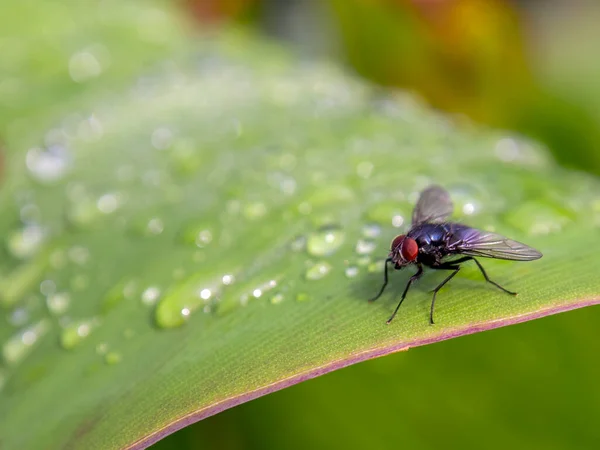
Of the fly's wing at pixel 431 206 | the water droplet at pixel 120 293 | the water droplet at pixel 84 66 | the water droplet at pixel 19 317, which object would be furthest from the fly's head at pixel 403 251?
the water droplet at pixel 84 66

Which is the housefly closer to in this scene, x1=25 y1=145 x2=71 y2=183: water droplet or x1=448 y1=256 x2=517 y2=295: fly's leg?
x1=448 y1=256 x2=517 y2=295: fly's leg

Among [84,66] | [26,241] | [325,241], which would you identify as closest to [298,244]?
[325,241]

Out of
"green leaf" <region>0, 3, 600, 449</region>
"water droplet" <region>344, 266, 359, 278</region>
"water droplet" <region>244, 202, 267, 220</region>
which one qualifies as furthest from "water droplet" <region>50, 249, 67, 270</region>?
"water droplet" <region>344, 266, 359, 278</region>

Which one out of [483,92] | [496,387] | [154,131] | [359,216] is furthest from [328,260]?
[483,92]

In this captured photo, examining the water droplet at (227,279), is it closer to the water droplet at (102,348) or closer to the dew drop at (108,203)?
the water droplet at (102,348)

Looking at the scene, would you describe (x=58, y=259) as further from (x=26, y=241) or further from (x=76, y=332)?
(x=76, y=332)

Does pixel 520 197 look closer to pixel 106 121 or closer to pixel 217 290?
pixel 217 290
